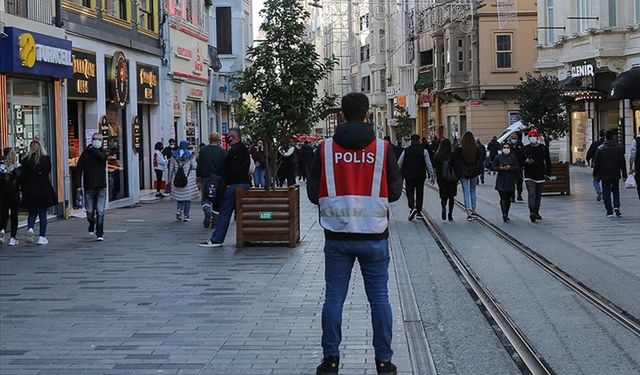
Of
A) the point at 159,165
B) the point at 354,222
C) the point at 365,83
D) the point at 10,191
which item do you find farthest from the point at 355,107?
the point at 365,83

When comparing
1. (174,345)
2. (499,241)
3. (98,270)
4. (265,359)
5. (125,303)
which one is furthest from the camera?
(499,241)

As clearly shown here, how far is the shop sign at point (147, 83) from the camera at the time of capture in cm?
2923

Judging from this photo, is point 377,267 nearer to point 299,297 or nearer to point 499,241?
point 299,297

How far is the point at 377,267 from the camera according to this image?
6.96 metres

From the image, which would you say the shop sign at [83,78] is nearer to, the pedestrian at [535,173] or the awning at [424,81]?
the pedestrian at [535,173]

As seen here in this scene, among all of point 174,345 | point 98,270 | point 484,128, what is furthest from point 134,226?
point 484,128

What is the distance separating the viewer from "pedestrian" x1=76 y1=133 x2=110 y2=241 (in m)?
17.1

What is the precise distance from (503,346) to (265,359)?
1.98 metres

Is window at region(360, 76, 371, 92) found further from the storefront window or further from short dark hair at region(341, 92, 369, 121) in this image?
short dark hair at region(341, 92, 369, 121)

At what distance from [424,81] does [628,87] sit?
3377cm

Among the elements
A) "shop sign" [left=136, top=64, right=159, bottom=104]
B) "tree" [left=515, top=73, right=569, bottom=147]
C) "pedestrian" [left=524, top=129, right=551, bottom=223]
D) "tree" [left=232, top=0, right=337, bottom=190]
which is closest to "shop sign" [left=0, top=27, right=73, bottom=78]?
"tree" [left=232, top=0, right=337, bottom=190]

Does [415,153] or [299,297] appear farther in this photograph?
[415,153]

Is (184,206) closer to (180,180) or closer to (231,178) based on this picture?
(180,180)

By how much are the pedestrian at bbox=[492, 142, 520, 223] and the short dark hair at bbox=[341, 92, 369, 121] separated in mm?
13477
